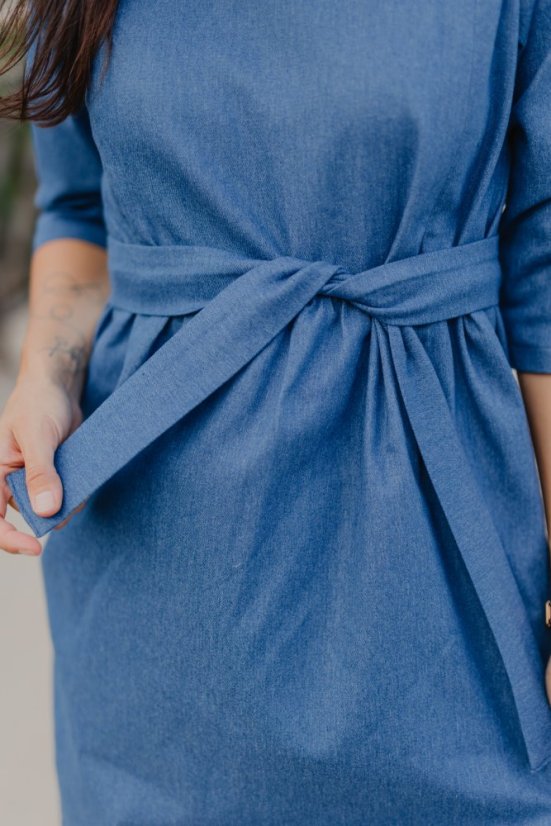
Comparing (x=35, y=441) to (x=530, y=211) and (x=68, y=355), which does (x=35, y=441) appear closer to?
(x=68, y=355)

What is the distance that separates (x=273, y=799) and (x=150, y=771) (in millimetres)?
120

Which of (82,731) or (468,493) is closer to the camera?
(468,493)

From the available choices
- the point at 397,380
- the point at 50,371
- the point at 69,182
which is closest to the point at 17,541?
the point at 50,371

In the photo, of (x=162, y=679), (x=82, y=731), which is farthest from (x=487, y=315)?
(x=82, y=731)

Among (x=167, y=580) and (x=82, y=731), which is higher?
(x=167, y=580)

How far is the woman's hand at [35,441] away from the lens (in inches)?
30.1

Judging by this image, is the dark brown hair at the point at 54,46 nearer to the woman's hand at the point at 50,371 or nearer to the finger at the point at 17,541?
the woman's hand at the point at 50,371

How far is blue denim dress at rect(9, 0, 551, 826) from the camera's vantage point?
75cm

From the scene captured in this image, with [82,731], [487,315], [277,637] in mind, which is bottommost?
[82,731]

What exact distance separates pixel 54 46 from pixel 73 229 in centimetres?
26

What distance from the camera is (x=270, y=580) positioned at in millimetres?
777

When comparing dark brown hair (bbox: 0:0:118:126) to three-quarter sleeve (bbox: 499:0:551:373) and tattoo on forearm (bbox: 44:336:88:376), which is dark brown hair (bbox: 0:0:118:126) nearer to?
tattoo on forearm (bbox: 44:336:88:376)

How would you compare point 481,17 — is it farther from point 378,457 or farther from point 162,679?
point 162,679

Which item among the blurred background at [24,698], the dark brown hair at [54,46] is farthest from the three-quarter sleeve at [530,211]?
the blurred background at [24,698]
